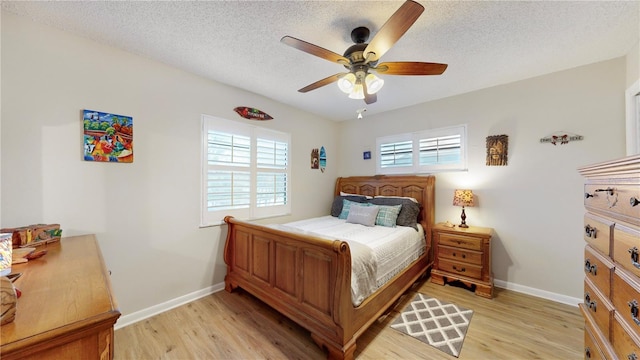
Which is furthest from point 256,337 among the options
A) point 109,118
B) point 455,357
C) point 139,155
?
point 109,118

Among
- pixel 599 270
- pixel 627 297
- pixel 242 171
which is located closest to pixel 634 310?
pixel 627 297

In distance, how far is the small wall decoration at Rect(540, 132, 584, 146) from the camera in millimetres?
2489

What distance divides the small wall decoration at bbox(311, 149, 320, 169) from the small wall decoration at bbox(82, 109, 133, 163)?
2476 mm

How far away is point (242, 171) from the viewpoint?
120 inches

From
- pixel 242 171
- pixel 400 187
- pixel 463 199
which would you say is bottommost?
pixel 463 199

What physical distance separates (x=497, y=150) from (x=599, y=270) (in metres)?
2.14

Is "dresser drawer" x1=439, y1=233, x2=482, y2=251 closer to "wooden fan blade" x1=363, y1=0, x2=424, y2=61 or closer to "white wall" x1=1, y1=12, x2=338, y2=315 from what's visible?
"wooden fan blade" x1=363, y1=0, x2=424, y2=61

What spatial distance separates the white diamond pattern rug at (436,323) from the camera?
1.92 metres

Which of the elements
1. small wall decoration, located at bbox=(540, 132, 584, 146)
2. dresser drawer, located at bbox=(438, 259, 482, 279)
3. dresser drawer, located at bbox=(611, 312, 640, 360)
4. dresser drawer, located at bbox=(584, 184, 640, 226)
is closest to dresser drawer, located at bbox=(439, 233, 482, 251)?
dresser drawer, located at bbox=(438, 259, 482, 279)

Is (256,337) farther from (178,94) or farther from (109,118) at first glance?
(178,94)

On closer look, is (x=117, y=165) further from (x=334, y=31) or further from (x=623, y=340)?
(x=623, y=340)

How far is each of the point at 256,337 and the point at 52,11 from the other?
2.95m

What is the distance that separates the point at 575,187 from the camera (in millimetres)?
2486

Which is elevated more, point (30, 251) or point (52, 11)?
point (52, 11)
